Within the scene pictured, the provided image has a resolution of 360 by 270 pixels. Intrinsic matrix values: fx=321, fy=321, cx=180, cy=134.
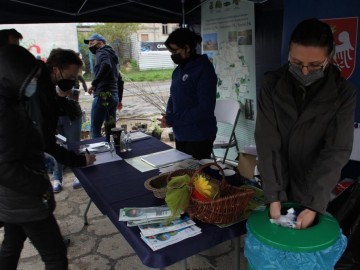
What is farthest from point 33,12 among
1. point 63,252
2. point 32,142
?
point 63,252

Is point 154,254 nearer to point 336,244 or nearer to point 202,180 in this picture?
point 202,180

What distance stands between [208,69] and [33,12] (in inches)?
78.4

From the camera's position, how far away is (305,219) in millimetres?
1030

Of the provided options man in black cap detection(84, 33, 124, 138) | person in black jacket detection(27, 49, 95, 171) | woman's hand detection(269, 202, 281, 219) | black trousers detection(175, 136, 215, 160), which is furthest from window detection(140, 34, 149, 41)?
woman's hand detection(269, 202, 281, 219)

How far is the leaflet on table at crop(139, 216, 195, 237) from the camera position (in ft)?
3.88

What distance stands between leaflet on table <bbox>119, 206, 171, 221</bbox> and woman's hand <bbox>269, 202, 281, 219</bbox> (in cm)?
39

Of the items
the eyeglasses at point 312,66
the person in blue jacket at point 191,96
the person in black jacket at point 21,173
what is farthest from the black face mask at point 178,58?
the eyeglasses at point 312,66

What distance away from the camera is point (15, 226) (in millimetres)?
1417

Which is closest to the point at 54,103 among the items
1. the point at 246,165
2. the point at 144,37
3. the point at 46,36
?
the point at 246,165

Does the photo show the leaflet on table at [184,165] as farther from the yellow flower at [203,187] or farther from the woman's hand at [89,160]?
the yellow flower at [203,187]

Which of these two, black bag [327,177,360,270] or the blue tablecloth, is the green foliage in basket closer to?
the blue tablecloth

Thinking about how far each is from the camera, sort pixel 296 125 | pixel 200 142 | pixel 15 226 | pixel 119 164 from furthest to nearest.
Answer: pixel 200 142
pixel 119 164
pixel 15 226
pixel 296 125

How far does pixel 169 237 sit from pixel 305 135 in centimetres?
61

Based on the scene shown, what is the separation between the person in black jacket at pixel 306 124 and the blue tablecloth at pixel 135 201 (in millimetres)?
255
